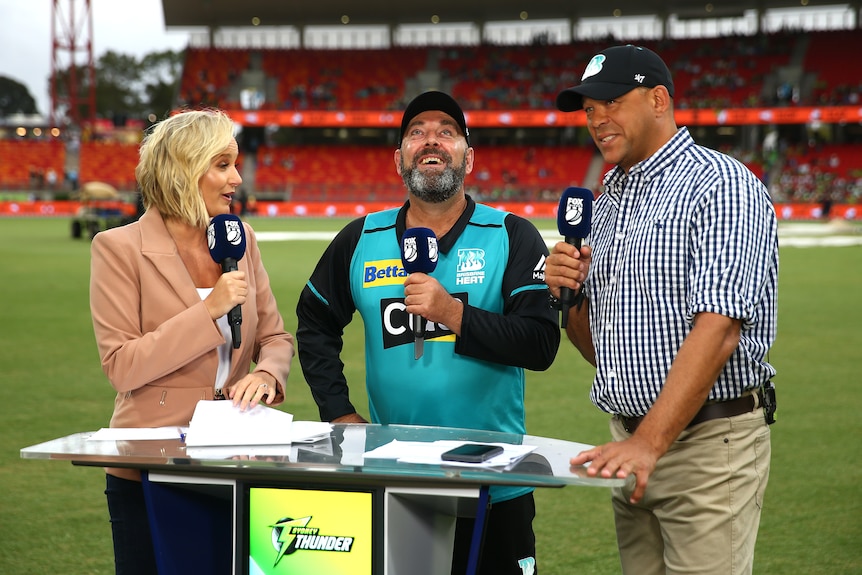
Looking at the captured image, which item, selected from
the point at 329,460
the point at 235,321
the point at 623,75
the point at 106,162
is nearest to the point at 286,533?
the point at 329,460

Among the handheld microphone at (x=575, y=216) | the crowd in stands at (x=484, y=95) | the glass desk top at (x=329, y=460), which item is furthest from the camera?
the crowd in stands at (x=484, y=95)

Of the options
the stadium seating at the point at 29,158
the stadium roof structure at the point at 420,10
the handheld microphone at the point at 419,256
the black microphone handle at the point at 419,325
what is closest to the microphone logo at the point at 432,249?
the handheld microphone at the point at 419,256

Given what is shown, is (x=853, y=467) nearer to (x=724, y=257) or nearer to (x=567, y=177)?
(x=724, y=257)

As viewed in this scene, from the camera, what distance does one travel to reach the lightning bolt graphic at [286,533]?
291cm

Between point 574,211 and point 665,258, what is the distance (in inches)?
15.3

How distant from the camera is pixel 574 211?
Result: 325cm

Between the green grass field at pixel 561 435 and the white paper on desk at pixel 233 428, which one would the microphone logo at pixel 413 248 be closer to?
the white paper on desk at pixel 233 428

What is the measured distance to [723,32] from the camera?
62594 mm

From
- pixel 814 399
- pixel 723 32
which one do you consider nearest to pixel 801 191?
pixel 723 32

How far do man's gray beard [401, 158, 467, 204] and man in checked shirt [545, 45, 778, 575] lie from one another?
0.75 meters

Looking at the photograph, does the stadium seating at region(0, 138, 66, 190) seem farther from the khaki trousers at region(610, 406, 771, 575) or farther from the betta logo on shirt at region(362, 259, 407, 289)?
the khaki trousers at region(610, 406, 771, 575)

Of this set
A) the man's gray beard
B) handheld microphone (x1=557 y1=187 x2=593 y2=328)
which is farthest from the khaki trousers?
the man's gray beard

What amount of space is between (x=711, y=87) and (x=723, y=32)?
662 centimetres

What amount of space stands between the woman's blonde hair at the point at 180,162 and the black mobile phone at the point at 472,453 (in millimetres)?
1403
